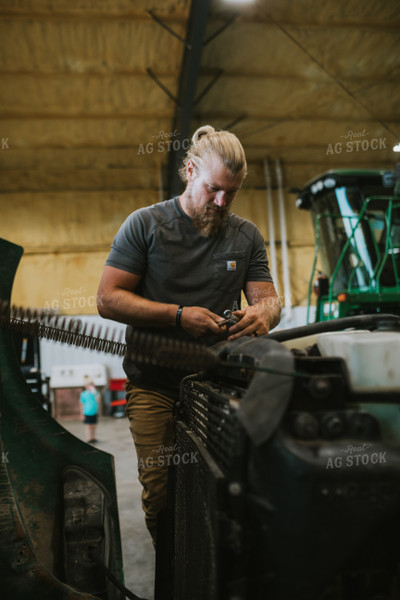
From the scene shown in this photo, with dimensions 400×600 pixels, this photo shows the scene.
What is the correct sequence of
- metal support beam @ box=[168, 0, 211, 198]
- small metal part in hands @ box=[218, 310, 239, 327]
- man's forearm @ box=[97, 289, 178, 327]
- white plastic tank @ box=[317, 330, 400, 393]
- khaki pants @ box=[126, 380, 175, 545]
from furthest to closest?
metal support beam @ box=[168, 0, 211, 198] → khaki pants @ box=[126, 380, 175, 545] → man's forearm @ box=[97, 289, 178, 327] → small metal part in hands @ box=[218, 310, 239, 327] → white plastic tank @ box=[317, 330, 400, 393]

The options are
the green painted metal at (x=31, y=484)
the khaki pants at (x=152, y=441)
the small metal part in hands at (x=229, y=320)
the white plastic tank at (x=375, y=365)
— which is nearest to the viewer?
the white plastic tank at (x=375, y=365)

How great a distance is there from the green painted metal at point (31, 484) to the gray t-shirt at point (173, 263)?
0.34 m

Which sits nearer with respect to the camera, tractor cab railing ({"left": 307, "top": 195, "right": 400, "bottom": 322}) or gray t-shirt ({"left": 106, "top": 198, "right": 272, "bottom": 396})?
gray t-shirt ({"left": 106, "top": 198, "right": 272, "bottom": 396})

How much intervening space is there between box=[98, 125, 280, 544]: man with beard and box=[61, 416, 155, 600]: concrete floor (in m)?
0.56

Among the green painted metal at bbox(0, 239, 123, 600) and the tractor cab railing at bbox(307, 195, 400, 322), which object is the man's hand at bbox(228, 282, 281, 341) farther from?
the tractor cab railing at bbox(307, 195, 400, 322)

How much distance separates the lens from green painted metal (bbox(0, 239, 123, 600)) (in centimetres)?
101

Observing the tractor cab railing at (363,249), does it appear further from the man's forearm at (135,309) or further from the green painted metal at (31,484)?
the green painted metal at (31,484)

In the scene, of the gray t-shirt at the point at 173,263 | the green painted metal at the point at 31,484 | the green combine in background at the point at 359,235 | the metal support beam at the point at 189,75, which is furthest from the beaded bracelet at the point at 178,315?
the metal support beam at the point at 189,75

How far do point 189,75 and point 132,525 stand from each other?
16.2ft

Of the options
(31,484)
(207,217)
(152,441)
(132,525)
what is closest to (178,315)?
(207,217)

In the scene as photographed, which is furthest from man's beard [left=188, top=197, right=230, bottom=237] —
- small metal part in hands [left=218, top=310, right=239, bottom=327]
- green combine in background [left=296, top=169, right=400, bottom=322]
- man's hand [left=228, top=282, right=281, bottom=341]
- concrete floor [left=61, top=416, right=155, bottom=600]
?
green combine in background [left=296, top=169, right=400, bottom=322]

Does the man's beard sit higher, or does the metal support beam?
the metal support beam

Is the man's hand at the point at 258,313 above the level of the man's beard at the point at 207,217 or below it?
below

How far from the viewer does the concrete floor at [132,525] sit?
1853 mm
